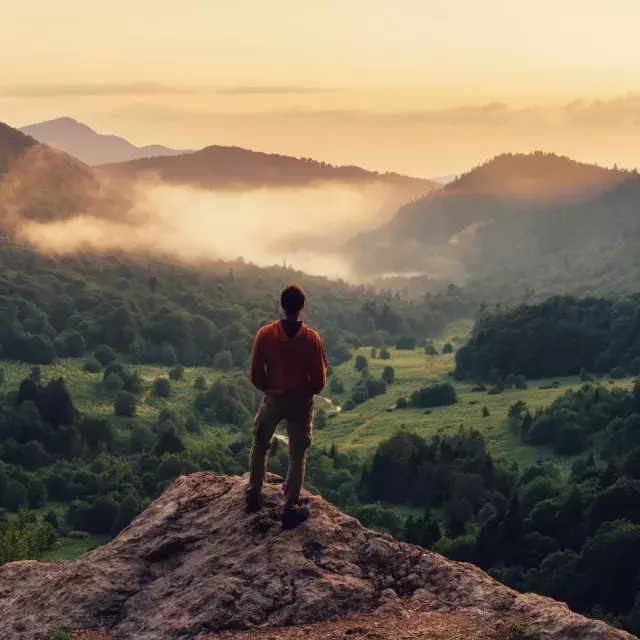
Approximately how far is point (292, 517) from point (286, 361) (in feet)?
10.4

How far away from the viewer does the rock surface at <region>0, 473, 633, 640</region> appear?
64.7 feet

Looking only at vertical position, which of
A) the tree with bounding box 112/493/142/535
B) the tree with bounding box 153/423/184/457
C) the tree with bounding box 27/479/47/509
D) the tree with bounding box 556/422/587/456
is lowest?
the tree with bounding box 27/479/47/509

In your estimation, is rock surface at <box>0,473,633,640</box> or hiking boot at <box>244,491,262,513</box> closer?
rock surface at <box>0,473,633,640</box>

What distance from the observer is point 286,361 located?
72.8 ft

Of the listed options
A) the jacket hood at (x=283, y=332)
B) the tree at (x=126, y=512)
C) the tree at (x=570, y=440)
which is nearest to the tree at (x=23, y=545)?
the jacket hood at (x=283, y=332)

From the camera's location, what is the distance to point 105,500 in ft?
495

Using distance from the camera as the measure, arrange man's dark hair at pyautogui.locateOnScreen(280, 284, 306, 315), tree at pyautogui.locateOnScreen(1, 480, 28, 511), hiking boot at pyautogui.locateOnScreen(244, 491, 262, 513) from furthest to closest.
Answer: tree at pyautogui.locateOnScreen(1, 480, 28, 511) → hiking boot at pyautogui.locateOnScreen(244, 491, 262, 513) → man's dark hair at pyautogui.locateOnScreen(280, 284, 306, 315)

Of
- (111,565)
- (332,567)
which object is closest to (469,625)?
(332,567)

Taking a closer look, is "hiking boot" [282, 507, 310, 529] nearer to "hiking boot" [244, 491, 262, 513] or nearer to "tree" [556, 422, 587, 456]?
"hiking boot" [244, 491, 262, 513]

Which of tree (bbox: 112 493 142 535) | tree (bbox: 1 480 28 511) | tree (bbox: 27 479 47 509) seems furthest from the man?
tree (bbox: 27 479 47 509)

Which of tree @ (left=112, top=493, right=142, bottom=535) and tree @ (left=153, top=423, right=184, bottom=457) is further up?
tree @ (left=153, top=423, right=184, bottom=457)

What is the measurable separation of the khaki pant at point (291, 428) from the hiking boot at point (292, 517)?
0.46 feet

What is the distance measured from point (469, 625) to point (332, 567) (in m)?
3.04

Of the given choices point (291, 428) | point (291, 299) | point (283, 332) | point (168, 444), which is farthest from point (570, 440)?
point (291, 299)
